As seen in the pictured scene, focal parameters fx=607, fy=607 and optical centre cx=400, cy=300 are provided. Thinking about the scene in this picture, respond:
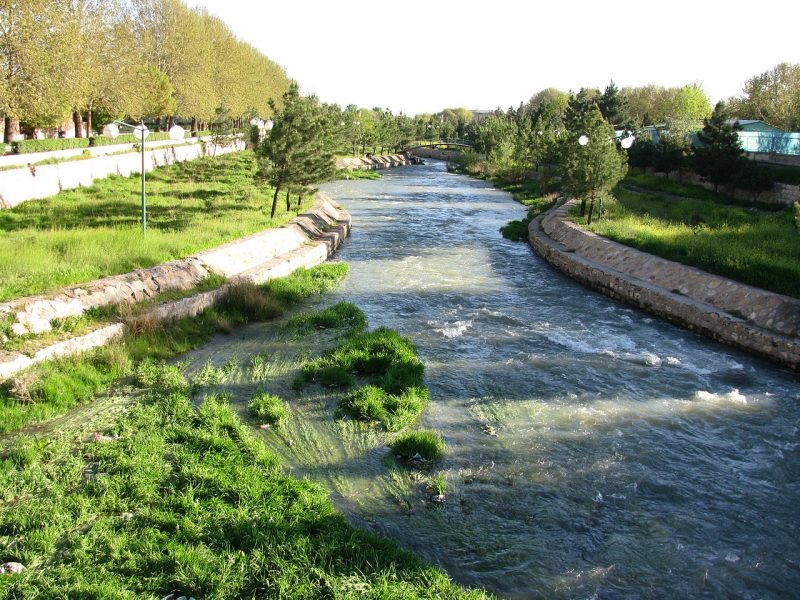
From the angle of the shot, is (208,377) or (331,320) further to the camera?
(331,320)

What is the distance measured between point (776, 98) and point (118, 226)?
72004 mm

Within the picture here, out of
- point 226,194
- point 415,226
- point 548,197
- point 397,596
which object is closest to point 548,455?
point 397,596

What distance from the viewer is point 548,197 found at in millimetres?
46375

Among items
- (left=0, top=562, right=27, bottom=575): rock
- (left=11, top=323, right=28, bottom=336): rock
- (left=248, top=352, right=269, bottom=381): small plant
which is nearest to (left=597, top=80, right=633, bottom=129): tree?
(left=248, top=352, right=269, bottom=381): small plant

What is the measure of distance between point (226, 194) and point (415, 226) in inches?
433

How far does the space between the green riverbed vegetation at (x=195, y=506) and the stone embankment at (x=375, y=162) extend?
59003mm

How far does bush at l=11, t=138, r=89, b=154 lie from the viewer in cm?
3238

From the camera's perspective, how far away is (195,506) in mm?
7926

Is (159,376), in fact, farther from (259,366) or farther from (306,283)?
(306,283)

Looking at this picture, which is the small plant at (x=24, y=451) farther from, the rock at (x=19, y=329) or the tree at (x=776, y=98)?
the tree at (x=776, y=98)

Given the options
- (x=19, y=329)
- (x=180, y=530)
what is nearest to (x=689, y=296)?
(x=180, y=530)

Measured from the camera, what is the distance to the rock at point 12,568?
6496 mm

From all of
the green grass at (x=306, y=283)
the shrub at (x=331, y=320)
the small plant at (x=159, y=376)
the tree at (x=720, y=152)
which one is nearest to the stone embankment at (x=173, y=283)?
the green grass at (x=306, y=283)

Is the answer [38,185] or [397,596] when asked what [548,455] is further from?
[38,185]
